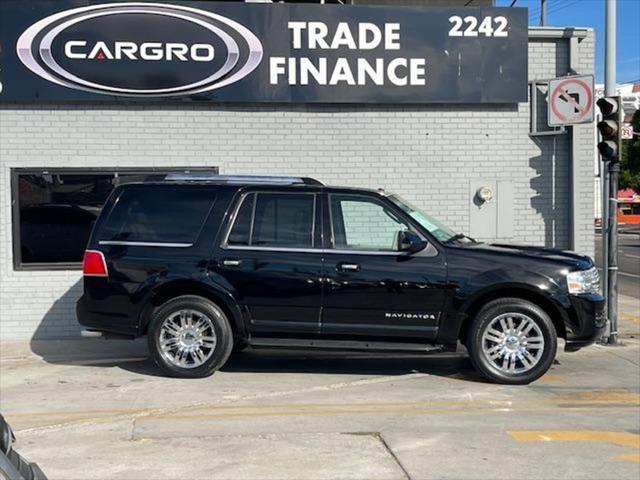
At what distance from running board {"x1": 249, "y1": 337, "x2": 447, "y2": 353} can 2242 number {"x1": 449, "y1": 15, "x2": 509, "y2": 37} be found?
5202 millimetres

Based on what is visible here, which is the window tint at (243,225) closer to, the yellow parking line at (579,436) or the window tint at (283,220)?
the window tint at (283,220)

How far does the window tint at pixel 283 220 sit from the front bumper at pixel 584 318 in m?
2.76

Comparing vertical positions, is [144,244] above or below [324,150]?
below

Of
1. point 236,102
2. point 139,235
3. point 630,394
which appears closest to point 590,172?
point 630,394

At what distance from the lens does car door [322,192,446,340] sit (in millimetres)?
7812

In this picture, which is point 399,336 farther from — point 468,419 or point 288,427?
point 288,427

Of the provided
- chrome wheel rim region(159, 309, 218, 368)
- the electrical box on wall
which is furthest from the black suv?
the electrical box on wall

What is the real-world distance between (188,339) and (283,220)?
1.61m

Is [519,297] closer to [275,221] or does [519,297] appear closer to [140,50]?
[275,221]

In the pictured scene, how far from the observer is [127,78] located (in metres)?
10.6

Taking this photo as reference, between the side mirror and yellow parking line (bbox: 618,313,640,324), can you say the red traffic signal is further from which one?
yellow parking line (bbox: 618,313,640,324)

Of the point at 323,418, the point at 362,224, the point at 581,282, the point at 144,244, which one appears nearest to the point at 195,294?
the point at 144,244

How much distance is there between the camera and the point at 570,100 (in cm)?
1089

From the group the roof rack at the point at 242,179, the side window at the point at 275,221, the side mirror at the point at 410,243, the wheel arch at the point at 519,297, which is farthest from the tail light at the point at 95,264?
the wheel arch at the point at 519,297
